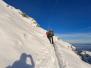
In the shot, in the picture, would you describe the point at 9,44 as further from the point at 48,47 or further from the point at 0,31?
the point at 48,47

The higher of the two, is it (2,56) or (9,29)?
(9,29)

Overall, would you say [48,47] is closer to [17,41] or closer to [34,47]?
[34,47]

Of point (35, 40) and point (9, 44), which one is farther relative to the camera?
point (35, 40)

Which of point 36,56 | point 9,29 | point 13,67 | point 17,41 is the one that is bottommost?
point 13,67

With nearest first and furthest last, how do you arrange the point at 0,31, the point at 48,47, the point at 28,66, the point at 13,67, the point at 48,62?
1. the point at 13,67
2. the point at 28,66
3. the point at 0,31
4. the point at 48,62
5. the point at 48,47

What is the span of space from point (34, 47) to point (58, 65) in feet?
12.2

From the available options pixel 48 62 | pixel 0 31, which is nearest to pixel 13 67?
pixel 0 31

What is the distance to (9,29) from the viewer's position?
27.4m

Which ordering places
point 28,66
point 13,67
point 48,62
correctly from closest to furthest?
1. point 13,67
2. point 28,66
3. point 48,62

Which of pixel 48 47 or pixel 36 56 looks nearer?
pixel 36 56

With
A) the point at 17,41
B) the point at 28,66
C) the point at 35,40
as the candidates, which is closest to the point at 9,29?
the point at 17,41

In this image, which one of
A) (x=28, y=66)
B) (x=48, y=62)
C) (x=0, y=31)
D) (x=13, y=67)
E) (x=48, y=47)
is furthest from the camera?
(x=48, y=47)

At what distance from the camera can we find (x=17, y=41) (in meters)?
25.9

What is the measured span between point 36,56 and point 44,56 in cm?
183
